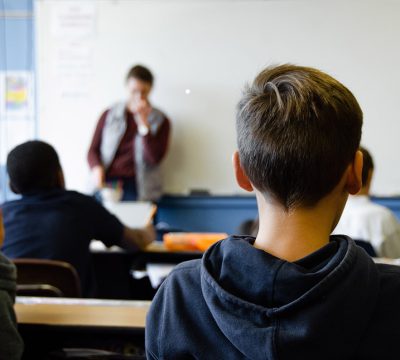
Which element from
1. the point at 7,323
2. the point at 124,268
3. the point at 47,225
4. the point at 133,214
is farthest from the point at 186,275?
the point at 133,214

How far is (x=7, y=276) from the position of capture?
1171 millimetres

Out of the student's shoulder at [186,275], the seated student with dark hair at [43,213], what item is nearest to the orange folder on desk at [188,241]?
the seated student with dark hair at [43,213]

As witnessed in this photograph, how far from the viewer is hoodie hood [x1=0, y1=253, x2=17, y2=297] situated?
116cm

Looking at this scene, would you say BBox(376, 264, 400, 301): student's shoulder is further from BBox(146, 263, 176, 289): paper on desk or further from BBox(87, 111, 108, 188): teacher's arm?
BBox(87, 111, 108, 188): teacher's arm

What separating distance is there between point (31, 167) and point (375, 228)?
1.23m

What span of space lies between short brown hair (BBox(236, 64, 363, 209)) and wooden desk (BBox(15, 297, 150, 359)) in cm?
63

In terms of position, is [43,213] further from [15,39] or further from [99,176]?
[15,39]

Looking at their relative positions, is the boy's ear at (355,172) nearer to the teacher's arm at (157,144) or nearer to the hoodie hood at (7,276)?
the hoodie hood at (7,276)

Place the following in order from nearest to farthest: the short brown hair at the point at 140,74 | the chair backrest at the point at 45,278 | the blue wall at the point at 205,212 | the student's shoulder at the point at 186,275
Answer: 1. the student's shoulder at the point at 186,275
2. the chair backrest at the point at 45,278
3. the short brown hair at the point at 140,74
4. the blue wall at the point at 205,212

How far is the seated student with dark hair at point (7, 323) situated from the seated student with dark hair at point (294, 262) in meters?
0.51

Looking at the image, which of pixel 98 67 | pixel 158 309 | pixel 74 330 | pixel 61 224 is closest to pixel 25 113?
pixel 98 67

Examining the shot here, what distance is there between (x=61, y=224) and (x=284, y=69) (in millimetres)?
1260

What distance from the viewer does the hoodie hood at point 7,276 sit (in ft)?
3.80

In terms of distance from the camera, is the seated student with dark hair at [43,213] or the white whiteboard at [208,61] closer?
the seated student with dark hair at [43,213]
